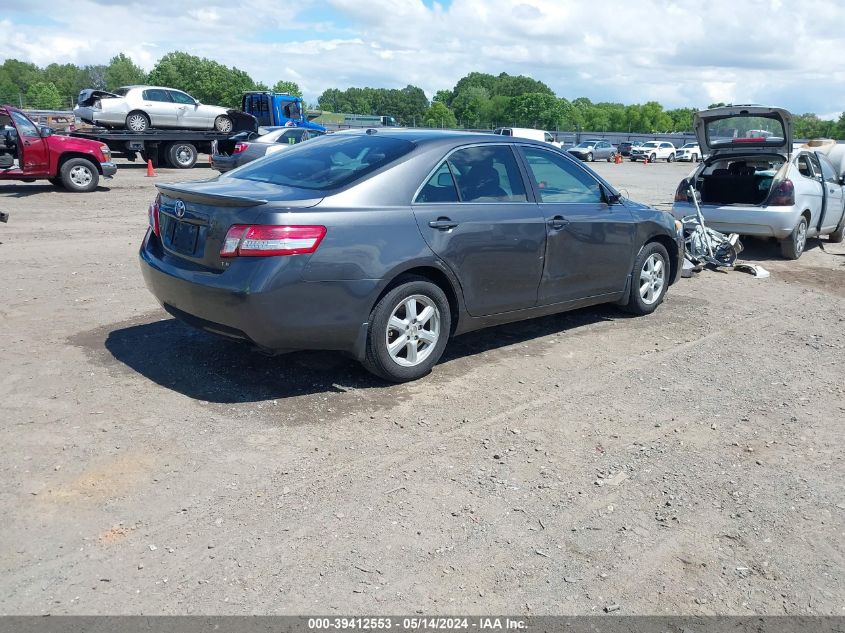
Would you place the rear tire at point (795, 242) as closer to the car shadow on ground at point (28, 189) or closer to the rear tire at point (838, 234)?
the rear tire at point (838, 234)

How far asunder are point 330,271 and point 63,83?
138 m

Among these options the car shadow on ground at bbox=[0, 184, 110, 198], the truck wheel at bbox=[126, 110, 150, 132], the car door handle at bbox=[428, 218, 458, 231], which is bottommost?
the car shadow on ground at bbox=[0, 184, 110, 198]

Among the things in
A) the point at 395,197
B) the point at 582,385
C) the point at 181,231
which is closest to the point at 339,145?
the point at 395,197

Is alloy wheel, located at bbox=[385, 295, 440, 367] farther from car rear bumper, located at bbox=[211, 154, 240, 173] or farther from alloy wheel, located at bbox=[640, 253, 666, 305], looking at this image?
car rear bumper, located at bbox=[211, 154, 240, 173]

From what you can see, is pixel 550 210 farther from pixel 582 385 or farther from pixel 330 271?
pixel 330 271

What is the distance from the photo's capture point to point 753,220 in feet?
34.2

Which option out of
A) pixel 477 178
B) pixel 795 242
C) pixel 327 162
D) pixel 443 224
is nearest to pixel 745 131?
pixel 795 242

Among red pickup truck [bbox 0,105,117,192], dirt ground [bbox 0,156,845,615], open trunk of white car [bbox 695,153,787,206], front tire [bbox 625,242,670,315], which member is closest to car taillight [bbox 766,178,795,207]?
open trunk of white car [bbox 695,153,787,206]

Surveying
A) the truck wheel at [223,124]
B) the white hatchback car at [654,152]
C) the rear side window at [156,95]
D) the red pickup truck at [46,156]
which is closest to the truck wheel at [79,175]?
the red pickup truck at [46,156]

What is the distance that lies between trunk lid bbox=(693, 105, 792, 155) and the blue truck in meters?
24.9

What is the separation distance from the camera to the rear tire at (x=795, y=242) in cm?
1062

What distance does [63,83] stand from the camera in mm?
123125

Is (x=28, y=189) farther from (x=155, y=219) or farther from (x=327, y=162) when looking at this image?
(x=327, y=162)

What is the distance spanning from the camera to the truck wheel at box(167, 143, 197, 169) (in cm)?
2445
